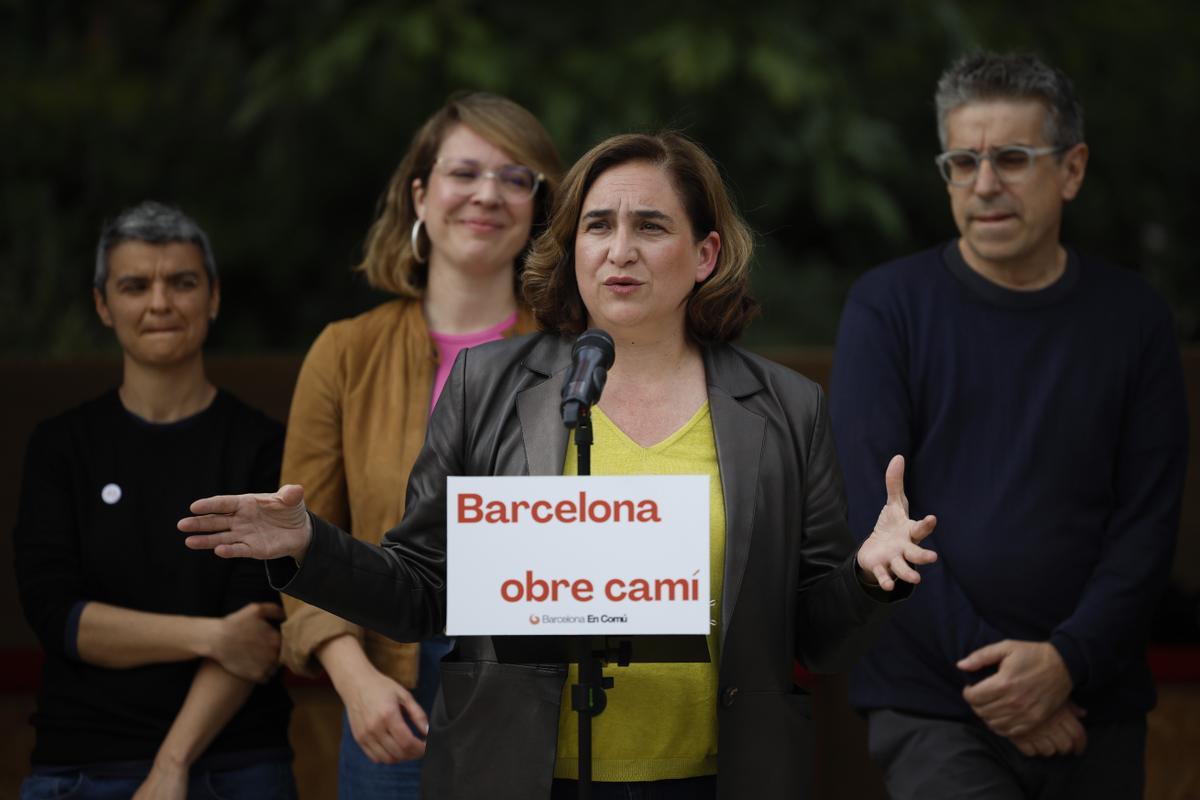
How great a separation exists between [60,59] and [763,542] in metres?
7.26

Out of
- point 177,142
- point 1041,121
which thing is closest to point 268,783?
point 1041,121

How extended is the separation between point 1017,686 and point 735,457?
98 centimetres

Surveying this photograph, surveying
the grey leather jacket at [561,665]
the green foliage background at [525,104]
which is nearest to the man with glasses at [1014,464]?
the grey leather jacket at [561,665]

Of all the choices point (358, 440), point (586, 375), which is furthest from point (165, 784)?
point (586, 375)

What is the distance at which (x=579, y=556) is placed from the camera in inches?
87.0

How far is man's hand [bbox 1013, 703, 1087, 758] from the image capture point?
3.17 meters

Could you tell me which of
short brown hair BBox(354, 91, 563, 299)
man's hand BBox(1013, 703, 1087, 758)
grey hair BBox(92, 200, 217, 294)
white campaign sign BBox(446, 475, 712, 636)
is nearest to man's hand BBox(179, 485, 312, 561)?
white campaign sign BBox(446, 475, 712, 636)

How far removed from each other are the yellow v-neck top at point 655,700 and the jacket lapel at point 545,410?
1.5 inches

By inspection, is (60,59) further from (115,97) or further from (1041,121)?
(1041,121)

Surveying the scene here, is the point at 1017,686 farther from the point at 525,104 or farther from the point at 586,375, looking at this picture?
the point at 525,104

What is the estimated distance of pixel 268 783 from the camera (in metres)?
3.24

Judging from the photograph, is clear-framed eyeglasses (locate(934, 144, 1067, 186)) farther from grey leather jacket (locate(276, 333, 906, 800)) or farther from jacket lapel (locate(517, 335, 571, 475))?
jacket lapel (locate(517, 335, 571, 475))

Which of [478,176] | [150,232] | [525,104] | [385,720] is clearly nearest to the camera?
[385,720]

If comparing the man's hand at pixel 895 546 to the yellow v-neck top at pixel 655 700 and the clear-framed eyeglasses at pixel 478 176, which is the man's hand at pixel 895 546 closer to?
the yellow v-neck top at pixel 655 700
